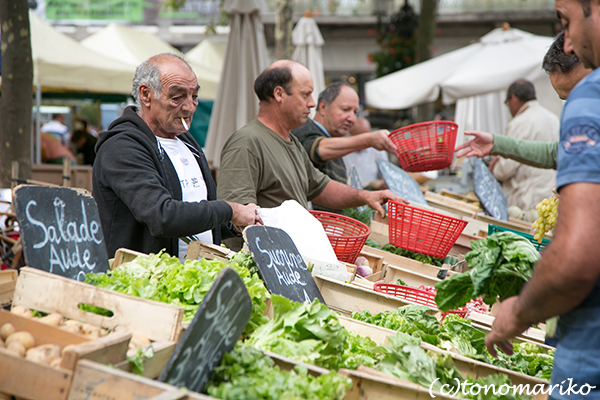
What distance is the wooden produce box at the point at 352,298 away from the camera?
9.02 ft

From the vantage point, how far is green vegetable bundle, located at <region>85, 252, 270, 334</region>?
200cm

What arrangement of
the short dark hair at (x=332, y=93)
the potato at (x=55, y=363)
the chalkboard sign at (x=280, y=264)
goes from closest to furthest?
the potato at (x=55, y=363), the chalkboard sign at (x=280, y=264), the short dark hair at (x=332, y=93)

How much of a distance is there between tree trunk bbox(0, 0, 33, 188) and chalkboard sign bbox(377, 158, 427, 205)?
328 cm

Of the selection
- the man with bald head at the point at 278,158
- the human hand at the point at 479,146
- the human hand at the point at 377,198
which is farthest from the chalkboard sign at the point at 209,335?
the human hand at the point at 479,146

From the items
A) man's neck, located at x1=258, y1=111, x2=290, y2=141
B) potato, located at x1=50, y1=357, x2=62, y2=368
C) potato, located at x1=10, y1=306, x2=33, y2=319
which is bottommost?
potato, located at x1=50, y1=357, x2=62, y2=368

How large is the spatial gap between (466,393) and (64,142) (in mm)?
16966

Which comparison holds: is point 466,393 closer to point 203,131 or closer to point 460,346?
point 460,346

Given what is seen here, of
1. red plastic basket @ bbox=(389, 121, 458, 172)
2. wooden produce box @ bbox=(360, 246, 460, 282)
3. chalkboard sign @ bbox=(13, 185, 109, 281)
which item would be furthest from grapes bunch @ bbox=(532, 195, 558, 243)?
chalkboard sign @ bbox=(13, 185, 109, 281)

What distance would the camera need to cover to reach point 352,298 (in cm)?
277

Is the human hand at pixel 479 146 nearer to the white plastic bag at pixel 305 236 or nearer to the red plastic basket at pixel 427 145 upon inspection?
the red plastic basket at pixel 427 145

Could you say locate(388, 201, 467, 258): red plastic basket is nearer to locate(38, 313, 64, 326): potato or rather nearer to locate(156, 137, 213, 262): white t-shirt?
locate(156, 137, 213, 262): white t-shirt

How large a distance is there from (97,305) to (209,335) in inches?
18.0

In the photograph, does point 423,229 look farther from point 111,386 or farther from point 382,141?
point 111,386

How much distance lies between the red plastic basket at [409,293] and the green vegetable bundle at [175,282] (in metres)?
0.99
